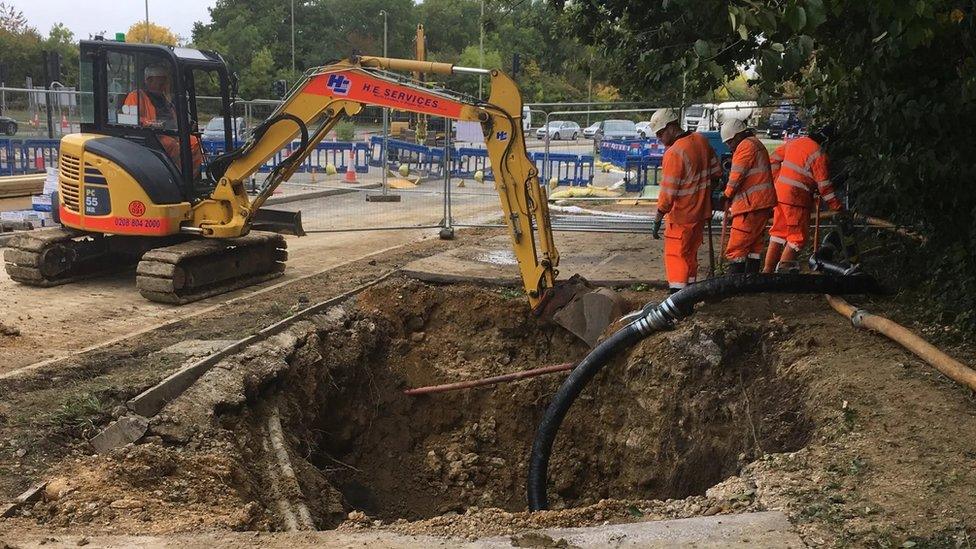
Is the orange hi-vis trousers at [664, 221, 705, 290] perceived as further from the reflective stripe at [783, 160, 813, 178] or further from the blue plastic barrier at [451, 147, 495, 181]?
the blue plastic barrier at [451, 147, 495, 181]

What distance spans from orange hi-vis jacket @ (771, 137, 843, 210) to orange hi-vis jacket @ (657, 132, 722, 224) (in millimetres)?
1011

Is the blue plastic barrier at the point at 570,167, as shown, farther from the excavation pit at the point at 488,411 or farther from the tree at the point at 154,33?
the tree at the point at 154,33

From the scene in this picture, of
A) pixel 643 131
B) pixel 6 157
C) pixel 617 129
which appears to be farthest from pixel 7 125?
pixel 643 131

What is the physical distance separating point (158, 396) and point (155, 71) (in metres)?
4.99

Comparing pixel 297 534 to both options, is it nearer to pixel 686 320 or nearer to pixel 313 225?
pixel 686 320

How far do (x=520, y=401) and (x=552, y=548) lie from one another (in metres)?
4.53

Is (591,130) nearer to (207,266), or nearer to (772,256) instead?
(772,256)

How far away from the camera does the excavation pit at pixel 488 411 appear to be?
737 centimetres

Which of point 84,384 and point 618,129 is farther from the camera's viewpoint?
point 618,129

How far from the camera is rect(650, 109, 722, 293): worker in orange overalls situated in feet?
28.7

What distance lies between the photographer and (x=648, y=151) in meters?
20.3

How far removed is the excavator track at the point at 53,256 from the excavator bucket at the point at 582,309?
5523 millimetres

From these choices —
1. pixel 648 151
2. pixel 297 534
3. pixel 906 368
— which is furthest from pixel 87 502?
pixel 648 151

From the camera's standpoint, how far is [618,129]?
2309 cm
